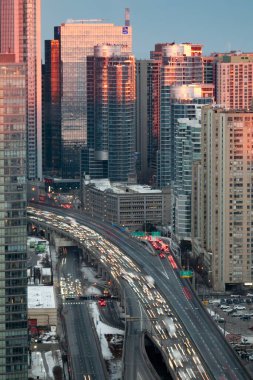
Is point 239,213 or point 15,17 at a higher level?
point 15,17

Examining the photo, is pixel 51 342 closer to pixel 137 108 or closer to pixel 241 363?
pixel 241 363

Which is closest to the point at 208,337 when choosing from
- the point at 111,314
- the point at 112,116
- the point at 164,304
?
the point at 164,304

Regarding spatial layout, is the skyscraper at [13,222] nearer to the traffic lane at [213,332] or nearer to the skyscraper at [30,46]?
the traffic lane at [213,332]

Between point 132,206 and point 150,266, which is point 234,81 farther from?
point 150,266

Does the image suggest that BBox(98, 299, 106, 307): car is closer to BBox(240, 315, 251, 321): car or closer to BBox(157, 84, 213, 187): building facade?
BBox(240, 315, 251, 321): car

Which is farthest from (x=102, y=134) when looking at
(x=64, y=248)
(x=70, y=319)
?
(x=70, y=319)

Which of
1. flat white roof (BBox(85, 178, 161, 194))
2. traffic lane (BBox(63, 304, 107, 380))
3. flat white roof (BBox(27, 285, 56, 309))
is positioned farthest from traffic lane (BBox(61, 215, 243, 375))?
flat white roof (BBox(85, 178, 161, 194))
